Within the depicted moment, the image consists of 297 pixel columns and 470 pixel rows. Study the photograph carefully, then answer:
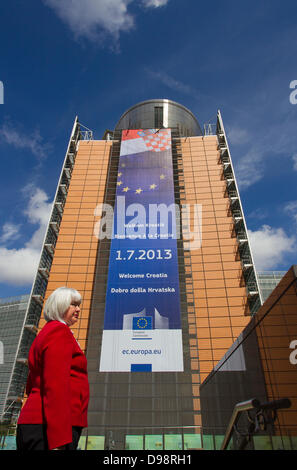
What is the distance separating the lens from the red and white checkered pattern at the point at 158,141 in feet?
99.5

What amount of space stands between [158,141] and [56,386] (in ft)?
104

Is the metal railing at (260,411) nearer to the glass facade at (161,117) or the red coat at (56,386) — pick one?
the red coat at (56,386)

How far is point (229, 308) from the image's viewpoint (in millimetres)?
21875

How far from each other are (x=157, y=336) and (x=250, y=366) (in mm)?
14334

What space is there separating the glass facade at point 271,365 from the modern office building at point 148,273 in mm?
9035

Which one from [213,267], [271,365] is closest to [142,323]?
[213,267]

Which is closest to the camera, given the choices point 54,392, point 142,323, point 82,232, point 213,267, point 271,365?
point 54,392

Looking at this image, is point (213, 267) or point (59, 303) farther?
point (213, 267)

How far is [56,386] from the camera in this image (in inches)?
63.7

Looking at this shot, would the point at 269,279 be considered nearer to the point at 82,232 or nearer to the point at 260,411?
the point at 82,232

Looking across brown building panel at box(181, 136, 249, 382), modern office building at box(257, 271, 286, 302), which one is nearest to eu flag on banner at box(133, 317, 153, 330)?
brown building panel at box(181, 136, 249, 382)

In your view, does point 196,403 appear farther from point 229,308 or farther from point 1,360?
point 1,360

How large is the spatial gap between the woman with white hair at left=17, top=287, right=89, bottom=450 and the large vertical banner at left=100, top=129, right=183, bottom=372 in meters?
17.1
